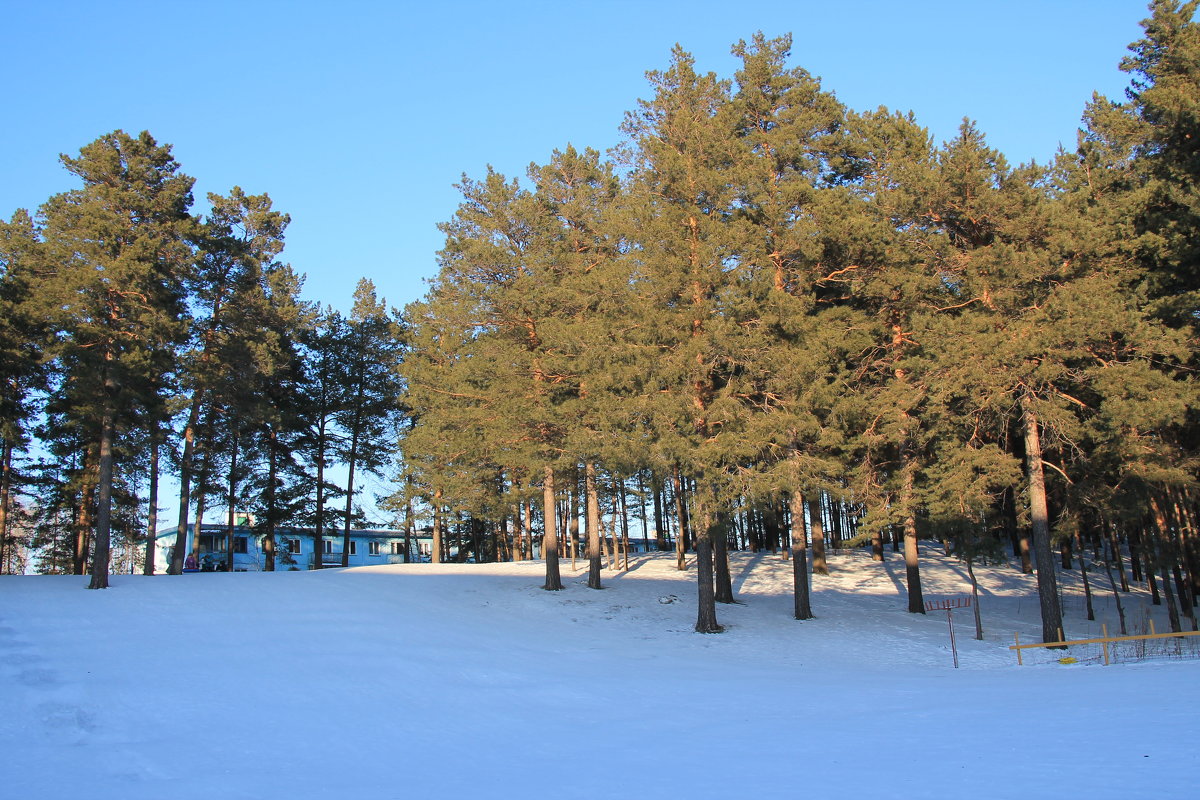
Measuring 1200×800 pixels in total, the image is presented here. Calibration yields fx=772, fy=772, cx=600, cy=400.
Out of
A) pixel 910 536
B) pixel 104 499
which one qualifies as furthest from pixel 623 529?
pixel 104 499

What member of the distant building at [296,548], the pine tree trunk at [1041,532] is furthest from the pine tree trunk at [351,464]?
the pine tree trunk at [1041,532]

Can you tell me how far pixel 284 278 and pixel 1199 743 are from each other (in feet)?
118

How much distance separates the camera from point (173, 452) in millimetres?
31359

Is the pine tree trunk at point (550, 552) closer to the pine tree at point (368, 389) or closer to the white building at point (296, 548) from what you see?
the pine tree at point (368, 389)

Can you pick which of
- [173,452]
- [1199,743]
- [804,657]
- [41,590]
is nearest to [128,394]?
[41,590]

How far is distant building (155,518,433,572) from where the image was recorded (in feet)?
178

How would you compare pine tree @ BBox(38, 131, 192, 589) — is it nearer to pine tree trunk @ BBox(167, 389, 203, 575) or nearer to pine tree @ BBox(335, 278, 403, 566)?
pine tree trunk @ BBox(167, 389, 203, 575)

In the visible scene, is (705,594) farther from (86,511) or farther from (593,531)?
(86,511)

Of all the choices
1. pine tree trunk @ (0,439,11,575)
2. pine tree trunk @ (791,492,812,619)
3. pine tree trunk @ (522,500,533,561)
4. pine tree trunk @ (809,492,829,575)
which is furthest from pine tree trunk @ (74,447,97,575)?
pine tree trunk @ (809,492,829,575)

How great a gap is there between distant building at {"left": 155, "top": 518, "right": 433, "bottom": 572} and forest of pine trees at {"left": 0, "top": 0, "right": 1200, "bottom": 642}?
2261 cm

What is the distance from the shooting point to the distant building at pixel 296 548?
54312mm

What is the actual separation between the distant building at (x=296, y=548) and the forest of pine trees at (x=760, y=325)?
22609 millimetres

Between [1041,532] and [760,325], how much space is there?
9066 mm

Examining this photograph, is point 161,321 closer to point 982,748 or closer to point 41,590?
point 41,590
